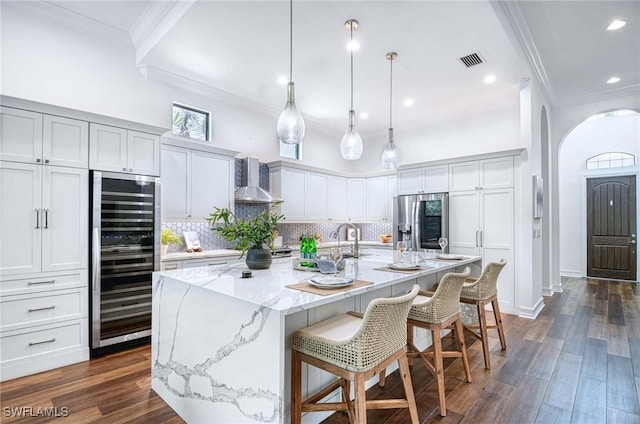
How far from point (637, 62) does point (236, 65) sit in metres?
5.26

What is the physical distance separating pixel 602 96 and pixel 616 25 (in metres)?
2.22

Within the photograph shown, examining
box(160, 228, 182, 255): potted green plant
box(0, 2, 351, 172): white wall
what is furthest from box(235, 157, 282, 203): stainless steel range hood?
box(160, 228, 182, 255): potted green plant

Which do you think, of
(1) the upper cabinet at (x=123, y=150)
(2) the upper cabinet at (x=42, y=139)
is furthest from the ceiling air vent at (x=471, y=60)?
(2) the upper cabinet at (x=42, y=139)

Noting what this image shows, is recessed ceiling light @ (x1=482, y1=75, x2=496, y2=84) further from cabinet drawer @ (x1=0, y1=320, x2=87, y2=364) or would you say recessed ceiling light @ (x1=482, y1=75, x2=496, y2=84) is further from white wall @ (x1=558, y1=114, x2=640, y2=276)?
cabinet drawer @ (x1=0, y1=320, x2=87, y2=364)

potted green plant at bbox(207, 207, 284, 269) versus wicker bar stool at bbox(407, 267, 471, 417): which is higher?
potted green plant at bbox(207, 207, 284, 269)

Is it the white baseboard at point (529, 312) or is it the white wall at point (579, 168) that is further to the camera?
the white wall at point (579, 168)

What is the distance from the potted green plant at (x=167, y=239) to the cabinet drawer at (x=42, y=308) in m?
0.90

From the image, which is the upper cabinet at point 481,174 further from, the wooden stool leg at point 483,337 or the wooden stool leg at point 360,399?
the wooden stool leg at point 360,399

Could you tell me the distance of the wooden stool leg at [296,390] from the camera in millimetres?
1726

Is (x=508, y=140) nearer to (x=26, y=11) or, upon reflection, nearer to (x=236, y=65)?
(x=236, y=65)

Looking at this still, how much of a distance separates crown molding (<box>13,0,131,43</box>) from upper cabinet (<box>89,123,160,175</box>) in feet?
4.30

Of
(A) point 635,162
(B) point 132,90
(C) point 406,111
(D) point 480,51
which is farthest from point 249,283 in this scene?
(A) point 635,162

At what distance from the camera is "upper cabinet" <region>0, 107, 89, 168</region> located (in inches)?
105

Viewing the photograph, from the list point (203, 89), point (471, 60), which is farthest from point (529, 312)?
point (203, 89)
